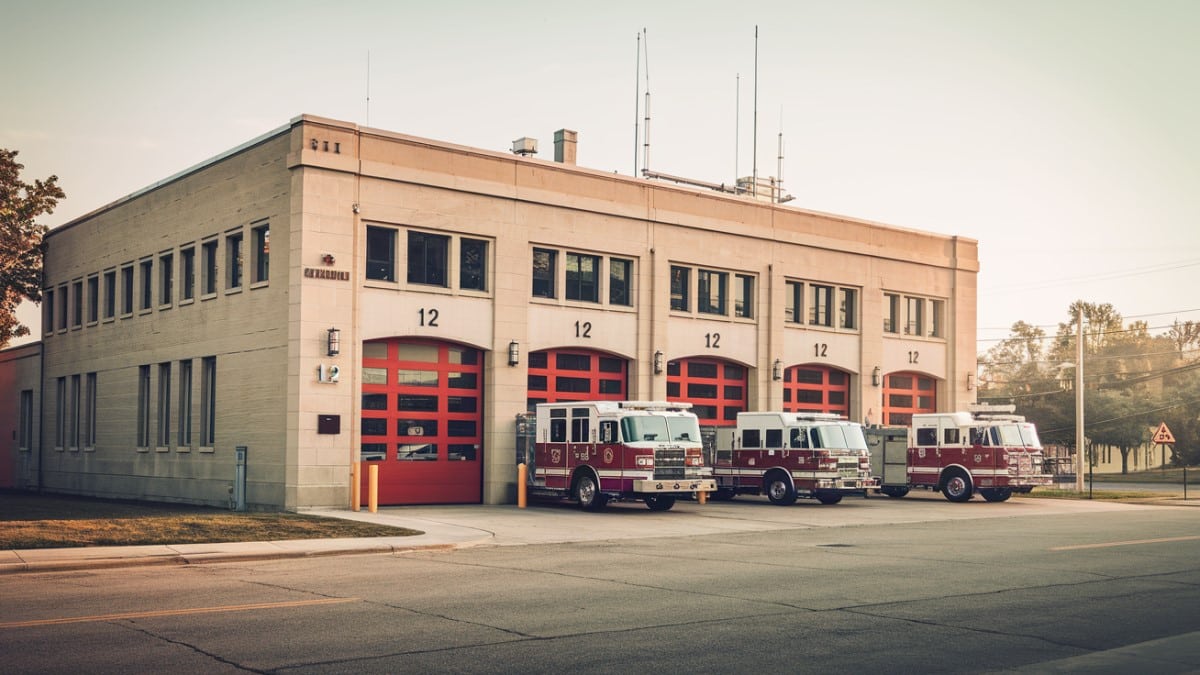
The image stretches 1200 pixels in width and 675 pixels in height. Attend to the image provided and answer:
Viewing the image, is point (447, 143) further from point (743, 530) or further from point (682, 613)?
point (682, 613)

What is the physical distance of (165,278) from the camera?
3669 centimetres

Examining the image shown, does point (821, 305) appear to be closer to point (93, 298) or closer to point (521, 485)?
point (521, 485)

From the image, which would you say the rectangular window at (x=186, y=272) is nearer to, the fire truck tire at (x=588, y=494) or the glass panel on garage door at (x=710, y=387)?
the fire truck tire at (x=588, y=494)

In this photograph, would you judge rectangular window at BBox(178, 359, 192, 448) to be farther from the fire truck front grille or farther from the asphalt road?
the asphalt road

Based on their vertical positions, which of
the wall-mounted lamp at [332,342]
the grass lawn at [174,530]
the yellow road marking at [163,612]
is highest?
the wall-mounted lamp at [332,342]

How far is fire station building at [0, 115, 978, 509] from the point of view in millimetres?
30312

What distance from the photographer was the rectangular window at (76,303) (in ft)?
142

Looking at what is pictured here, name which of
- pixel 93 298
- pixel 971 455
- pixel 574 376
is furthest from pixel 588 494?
pixel 93 298

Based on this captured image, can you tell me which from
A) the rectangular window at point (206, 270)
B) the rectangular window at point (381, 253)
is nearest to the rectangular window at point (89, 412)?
the rectangular window at point (206, 270)

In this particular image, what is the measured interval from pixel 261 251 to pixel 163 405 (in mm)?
7660

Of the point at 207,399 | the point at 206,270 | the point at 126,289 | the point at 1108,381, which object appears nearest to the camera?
the point at 207,399

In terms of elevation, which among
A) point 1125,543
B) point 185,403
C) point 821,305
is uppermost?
point 821,305

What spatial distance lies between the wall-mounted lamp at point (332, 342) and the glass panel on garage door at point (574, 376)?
260 inches

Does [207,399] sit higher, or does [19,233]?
[19,233]
